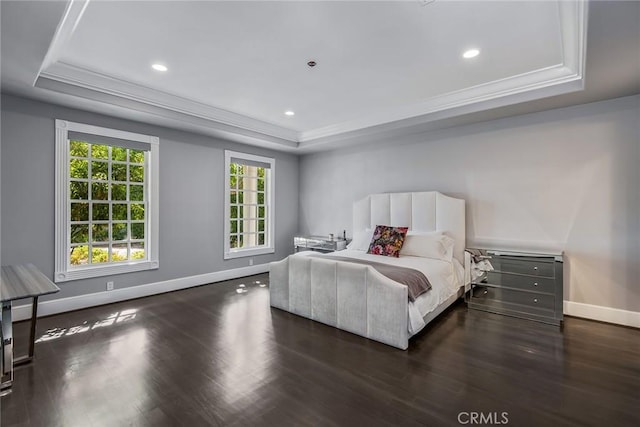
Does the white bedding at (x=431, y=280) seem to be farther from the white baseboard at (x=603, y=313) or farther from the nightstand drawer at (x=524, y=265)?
the white baseboard at (x=603, y=313)

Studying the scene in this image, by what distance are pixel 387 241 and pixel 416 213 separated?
2.58ft

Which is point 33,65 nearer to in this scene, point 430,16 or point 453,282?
point 430,16

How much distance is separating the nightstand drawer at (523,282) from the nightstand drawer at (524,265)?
0.06m

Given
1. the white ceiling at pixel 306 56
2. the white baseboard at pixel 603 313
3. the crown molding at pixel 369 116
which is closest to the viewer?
the white ceiling at pixel 306 56

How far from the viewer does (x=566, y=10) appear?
7.14 ft

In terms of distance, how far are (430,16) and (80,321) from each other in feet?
15.5

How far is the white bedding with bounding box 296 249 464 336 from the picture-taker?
2.81 m

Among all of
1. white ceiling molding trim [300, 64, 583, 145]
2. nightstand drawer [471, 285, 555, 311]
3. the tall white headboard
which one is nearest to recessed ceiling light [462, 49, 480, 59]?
white ceiling molding trim [300, 64, 583, 145]

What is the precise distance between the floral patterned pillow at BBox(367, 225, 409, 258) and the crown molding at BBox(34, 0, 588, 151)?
1609mm

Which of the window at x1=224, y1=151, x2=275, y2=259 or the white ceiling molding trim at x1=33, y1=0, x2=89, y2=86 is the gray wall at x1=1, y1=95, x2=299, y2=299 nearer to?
the window at x1=224, y1=151, x2=275, y2=259

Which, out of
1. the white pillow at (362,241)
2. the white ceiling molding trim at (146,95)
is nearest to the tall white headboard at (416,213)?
the white pillow at (362,241)

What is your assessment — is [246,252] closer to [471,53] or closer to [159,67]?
[159,67]

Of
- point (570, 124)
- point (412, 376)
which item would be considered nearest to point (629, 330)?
point (570, 124)

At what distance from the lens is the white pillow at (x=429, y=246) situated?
155 inches
